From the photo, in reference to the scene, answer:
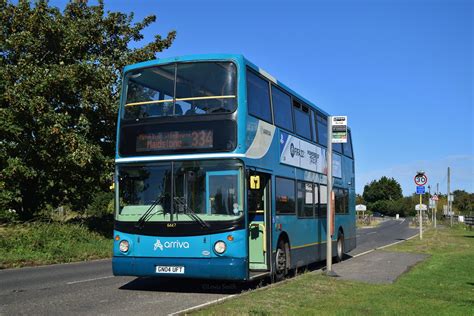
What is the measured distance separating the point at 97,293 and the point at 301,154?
6.44 metres

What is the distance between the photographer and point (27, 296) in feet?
34.2

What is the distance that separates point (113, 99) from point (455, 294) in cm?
1755

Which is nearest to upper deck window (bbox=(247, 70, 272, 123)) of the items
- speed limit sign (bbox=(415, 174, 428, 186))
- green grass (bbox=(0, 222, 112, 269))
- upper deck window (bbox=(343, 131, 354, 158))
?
upper deck window (bbox=(343, 131, 354, 158))

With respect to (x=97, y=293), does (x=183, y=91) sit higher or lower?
higher

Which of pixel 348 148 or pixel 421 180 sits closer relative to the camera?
pixel 348 148

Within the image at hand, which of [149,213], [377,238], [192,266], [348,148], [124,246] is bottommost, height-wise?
[377,238]

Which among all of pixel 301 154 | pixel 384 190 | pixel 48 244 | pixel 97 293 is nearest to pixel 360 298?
pixel 97 293

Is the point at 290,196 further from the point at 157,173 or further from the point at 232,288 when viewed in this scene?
the point at 157,173

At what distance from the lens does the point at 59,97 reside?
23.8 m

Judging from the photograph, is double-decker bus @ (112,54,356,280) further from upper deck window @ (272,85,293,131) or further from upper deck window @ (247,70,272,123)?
upper deck window @ (272,85,293,131)

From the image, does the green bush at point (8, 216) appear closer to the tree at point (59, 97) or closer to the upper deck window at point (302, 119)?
the tree at point (59, 97)

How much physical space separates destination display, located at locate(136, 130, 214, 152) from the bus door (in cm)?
129

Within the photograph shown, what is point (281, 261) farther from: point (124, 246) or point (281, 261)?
point (124, 246)

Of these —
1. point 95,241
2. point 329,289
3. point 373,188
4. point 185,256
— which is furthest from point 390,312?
point 373,188
